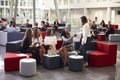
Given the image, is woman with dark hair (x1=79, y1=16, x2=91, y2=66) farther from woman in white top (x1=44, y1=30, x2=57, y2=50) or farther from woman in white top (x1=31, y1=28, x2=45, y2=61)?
woman in white top (x1=31, y1=28, x2=45, y2=61)

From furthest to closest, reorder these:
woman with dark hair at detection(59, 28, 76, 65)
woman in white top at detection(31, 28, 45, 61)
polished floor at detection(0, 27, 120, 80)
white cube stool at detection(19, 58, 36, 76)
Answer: woman in white top at detection(31, 28, 45, 61)
woman with dark hair at detection(59, 28, 76, 65)
white cube stool at detection(19, 58, 36, 76)
polished floor at detection(0, 27, 120, 80)

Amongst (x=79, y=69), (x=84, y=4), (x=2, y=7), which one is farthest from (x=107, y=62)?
(x=2, y=7)

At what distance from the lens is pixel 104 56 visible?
8.02 meters

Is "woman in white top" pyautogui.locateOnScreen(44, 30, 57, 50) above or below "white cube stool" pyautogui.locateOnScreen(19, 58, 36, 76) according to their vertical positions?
above

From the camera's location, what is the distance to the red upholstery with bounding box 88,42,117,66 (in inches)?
312

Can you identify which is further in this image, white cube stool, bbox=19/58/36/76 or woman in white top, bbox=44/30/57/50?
woman in white top, bbox=44/30/57/50

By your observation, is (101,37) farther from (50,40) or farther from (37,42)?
(37,42)

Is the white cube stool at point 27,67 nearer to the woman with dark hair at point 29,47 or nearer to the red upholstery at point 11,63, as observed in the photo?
the red upholstery at point 11,63

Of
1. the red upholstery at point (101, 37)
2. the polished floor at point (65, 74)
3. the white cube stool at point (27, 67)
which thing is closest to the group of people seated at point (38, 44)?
the polished floor at point (65, 74)

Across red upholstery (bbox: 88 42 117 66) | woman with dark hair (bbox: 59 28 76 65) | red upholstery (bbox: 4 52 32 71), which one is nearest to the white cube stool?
red upholstery (bbox: 4 52 32 71)

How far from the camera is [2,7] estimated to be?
123 ft

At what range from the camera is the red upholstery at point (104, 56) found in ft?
26.0

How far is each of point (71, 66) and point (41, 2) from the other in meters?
33.5

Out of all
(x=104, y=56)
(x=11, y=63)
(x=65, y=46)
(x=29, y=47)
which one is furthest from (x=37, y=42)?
(x=104, y=56)
